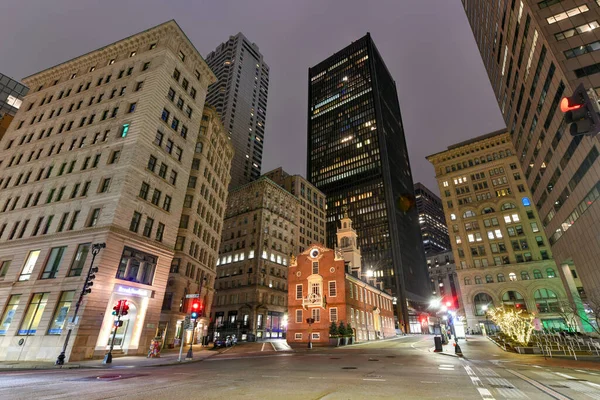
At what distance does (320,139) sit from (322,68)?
189 feet

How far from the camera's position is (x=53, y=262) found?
27.3 meters

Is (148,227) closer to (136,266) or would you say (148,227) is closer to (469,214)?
(136,266)

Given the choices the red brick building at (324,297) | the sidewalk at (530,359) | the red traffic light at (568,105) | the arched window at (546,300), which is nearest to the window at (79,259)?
the red traffic light at (568,105)

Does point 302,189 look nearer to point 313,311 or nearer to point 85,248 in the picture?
point 313,311

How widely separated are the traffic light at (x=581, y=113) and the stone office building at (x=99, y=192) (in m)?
29.9

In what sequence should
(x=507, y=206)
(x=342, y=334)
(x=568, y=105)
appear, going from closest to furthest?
(x=568, y=105)
(x=342, y=334)
(x=507, y=206)

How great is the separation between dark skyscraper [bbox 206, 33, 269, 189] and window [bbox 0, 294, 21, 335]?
95861mm

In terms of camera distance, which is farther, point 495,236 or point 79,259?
point 495,236

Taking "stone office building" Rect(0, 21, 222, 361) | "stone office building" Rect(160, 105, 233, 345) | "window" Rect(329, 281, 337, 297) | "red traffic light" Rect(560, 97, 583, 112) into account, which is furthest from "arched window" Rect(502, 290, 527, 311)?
"red traffic light" Rect(560, 97, 583, 112)

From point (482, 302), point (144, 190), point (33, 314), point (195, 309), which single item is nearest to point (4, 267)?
point (33, 314)

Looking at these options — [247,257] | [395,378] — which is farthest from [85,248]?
[247,257]

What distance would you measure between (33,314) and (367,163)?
445 feet

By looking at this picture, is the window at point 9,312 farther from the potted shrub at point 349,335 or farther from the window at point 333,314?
the window at point 333,314

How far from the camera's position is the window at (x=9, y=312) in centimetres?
2620
